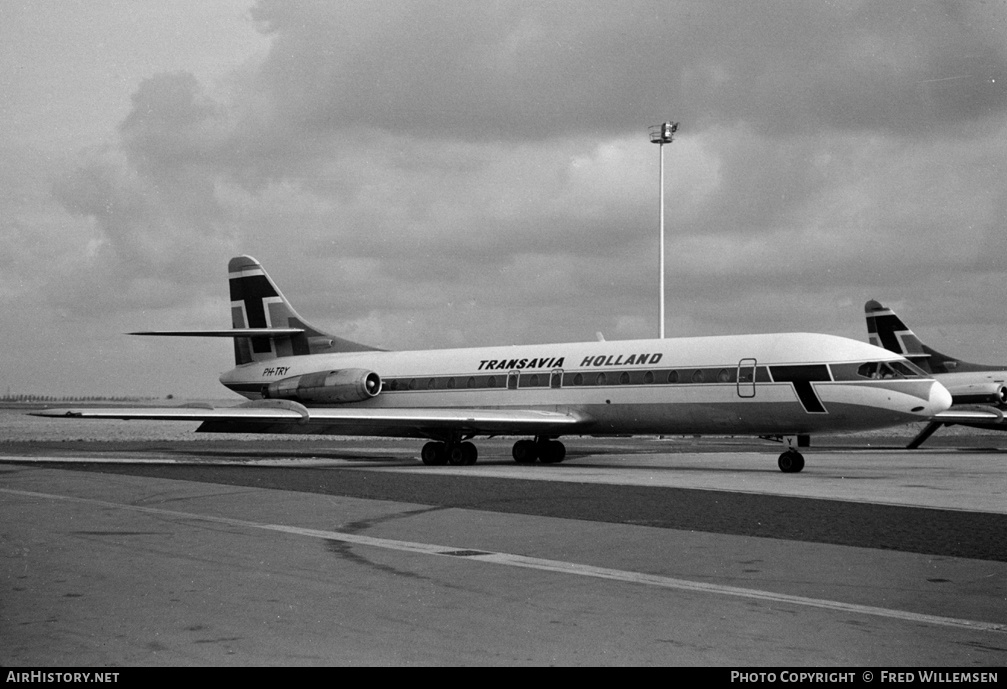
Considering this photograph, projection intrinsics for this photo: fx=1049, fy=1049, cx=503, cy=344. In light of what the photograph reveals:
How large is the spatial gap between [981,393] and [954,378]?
6.83 feet

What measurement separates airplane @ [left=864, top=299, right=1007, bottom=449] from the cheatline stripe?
22.1m

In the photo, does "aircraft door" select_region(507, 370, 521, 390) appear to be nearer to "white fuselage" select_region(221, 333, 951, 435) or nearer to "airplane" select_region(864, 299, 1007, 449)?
"white fuselage" select_region(221, 333, 951, 435)

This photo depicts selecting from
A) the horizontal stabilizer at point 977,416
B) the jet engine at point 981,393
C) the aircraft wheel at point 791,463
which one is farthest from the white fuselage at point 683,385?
the jet engine at point 981,393

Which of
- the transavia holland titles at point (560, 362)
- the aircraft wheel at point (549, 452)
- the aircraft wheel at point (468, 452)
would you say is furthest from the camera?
the aircraft wheel at point (549, 452)

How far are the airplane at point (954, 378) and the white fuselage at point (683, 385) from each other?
23.9 feet

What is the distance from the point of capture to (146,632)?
6637 millimetres

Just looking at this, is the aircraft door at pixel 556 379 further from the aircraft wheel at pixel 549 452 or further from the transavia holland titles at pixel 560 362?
the aircraft wheel at pixel 549 452

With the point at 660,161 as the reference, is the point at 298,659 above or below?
below

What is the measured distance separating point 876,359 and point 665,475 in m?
5.51

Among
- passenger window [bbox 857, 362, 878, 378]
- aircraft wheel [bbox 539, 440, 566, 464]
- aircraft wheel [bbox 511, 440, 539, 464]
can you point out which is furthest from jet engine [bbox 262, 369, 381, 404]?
passenger window [bbox 857, 362, 878, 378]

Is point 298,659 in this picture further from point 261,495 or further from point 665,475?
point 665,475
